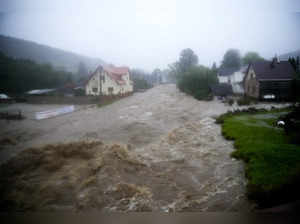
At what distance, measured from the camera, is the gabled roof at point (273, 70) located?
48.4ft

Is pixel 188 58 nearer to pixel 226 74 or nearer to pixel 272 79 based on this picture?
pixel 226 74

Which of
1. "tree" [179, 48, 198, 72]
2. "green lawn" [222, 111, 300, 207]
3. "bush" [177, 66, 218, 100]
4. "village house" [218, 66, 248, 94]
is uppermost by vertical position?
"tree" [179, 48, 198, 72]

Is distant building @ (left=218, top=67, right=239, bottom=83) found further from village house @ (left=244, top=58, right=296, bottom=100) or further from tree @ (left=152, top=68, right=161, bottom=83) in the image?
tree @ (left=152, top=68, right=161, bottom=83)

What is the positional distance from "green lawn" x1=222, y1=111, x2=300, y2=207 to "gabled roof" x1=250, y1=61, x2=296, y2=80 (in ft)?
45.8

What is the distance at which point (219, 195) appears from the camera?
2.75 metres

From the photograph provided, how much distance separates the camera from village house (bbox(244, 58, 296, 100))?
14336 mm

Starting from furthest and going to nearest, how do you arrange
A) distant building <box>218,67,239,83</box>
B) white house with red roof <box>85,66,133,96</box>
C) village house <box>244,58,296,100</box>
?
distant building <box>218,67,239,83</box>
white house with red roof <box>85,66,133,96</box>
village house <box>244,58,296,100</box>

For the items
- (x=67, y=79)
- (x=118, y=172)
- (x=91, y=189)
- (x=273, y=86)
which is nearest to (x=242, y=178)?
(x=118, y=172)

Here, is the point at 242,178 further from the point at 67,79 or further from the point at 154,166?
the point at 67,79

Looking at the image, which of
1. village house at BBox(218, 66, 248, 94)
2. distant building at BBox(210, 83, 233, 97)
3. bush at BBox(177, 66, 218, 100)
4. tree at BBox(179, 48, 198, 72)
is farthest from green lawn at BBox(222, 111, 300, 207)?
tree at BBox(179, 48, 198, 72)

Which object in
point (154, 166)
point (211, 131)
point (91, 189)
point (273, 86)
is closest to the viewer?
point (91, 189)

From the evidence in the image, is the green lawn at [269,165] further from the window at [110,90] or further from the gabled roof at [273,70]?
the window at [110,90]

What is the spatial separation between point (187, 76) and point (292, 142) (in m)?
20.5

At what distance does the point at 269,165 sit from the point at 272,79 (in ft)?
55.3
